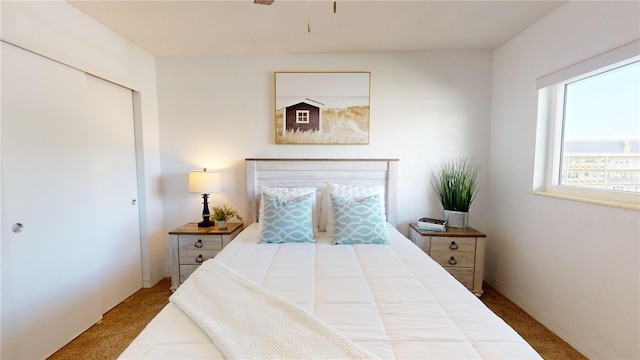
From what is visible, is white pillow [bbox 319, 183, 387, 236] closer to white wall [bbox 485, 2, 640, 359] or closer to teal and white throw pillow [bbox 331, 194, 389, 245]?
teal and white throw pillow [bbox 331, 194, 389, 245]

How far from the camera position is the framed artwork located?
8.95 ft

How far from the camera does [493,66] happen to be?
106 inches

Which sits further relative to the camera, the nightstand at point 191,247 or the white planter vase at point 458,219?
the white planter vase at point 458,219

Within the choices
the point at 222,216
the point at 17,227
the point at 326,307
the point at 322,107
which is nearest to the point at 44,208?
the point at 17,227

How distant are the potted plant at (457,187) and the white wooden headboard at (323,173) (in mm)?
505

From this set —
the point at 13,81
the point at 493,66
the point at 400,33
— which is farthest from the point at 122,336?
the point at 493,66

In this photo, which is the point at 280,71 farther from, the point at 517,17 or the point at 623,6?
the point at 623,6

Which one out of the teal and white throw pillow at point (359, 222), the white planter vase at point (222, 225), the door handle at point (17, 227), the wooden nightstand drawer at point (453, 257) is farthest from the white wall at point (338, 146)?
the door handle at point (17, 227)

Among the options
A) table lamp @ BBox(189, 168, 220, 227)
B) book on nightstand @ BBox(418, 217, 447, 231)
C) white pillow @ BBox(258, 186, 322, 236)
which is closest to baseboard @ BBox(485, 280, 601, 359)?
book on nightstand @ BBox(418, 217, 447, 231)

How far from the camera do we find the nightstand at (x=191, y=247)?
96.5 inches

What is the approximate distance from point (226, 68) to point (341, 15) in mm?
1378

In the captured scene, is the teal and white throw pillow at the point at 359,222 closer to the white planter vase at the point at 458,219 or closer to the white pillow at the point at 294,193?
the white pillow at the point at 294,193

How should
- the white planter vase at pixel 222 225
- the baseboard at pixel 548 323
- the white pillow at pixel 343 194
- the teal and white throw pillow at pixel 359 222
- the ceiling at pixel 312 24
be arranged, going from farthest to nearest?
the white planter vase at pixel 222 225 → the white pillow at pixel 343 194 → the teal and white throw pillow at pixel 359 222 → the ceiling at pixel 312 24 → the baseboard at pixel 548 323

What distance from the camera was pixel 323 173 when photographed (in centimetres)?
273
